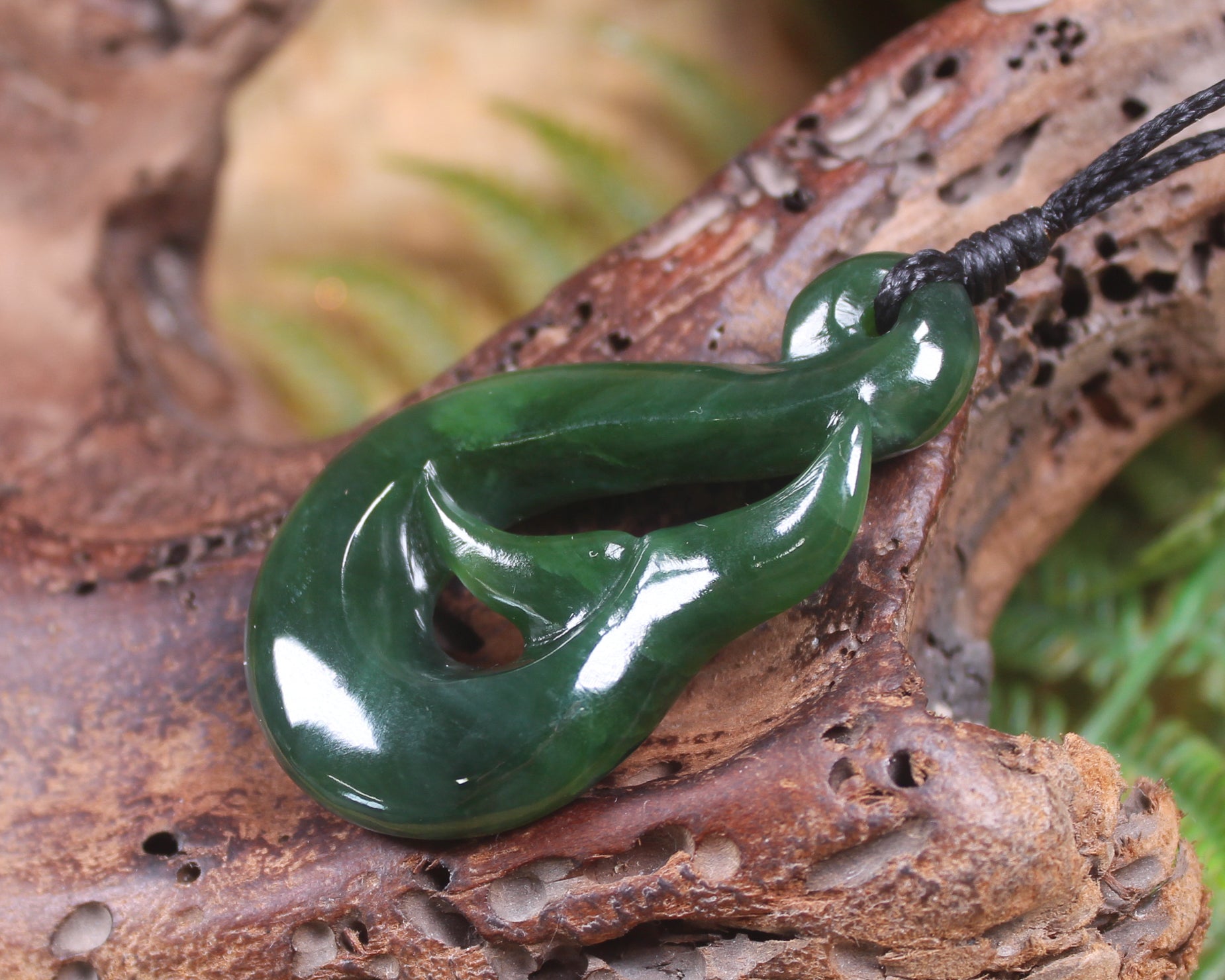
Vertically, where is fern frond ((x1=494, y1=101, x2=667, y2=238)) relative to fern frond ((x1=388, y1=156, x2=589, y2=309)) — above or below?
above

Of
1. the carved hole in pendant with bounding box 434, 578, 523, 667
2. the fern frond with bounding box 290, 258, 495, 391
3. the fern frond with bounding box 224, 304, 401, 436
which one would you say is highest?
the carved hole in pendant with bounding box 434, 578, 523, 667

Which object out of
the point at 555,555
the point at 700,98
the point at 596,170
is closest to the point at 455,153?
the point at 596,170

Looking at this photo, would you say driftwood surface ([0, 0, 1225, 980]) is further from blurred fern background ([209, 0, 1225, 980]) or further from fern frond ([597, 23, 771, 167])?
fern frond ([597, 23, 771, 167])

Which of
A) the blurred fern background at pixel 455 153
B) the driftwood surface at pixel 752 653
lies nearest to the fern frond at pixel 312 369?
the blurred fern background at pixel 455 153

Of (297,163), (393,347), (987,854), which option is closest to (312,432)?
(393,347)

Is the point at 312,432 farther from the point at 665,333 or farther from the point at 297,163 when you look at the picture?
the point at 665,333

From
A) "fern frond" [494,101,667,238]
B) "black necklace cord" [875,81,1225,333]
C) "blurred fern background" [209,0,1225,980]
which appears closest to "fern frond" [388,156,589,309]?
"blurred fern background" [209,0,1225,980]
